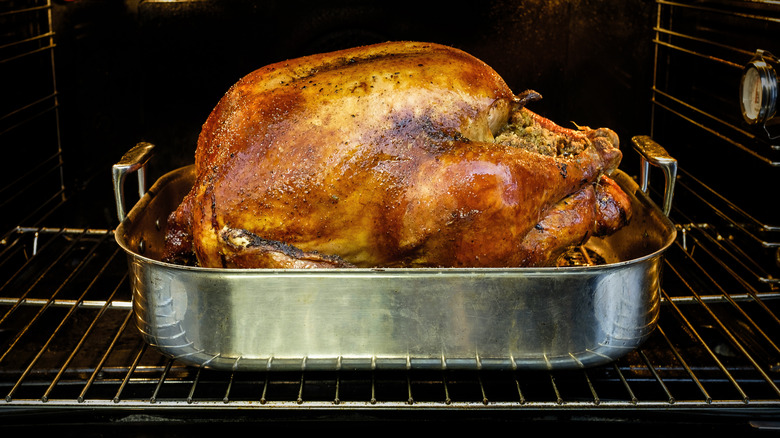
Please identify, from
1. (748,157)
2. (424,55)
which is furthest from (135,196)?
(748,157)

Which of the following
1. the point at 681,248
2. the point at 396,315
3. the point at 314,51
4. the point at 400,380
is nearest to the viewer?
the point at 396,315

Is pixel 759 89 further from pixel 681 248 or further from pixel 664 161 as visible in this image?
pixel 681 248

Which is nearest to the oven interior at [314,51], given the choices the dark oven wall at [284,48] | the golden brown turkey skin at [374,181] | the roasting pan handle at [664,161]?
the dark oven wall at [284,48]

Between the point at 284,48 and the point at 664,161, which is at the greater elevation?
the point at 284,48

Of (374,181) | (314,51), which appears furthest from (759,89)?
(314,51)

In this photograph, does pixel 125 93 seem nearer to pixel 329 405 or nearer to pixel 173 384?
pixel 173 384

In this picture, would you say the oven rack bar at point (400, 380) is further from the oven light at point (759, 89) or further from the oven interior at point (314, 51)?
the oven light at point (759, 89)

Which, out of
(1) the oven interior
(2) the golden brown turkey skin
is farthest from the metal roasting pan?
(1) the oven interior

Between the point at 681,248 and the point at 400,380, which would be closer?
the point at 400,380

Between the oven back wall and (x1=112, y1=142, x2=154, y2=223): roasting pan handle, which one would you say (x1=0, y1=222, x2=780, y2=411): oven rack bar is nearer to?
(x1=112, y1=142, x2=154, y2=223): roasting pan handle
